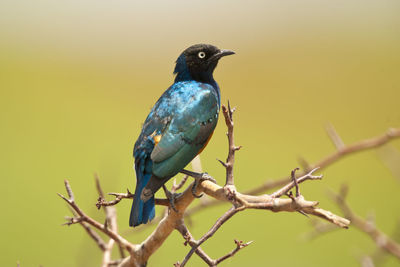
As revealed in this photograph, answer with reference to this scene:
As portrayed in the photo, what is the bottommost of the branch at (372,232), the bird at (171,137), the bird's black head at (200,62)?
the branch at (372,232)

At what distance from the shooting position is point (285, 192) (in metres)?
1.89

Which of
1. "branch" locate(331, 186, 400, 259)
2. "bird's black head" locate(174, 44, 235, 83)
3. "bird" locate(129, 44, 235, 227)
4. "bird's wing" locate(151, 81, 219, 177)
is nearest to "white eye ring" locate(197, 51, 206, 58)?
"bird's black head" locate(174, 44, 235, 83)

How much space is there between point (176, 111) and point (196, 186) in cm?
95

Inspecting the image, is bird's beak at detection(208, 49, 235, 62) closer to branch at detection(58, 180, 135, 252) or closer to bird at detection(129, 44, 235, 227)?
bird at detection(129, 44, 235, 227)

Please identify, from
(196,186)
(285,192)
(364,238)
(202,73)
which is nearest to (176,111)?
(202,73)

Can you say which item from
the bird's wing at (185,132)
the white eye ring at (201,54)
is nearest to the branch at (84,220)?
the bird's wing at (185,132)

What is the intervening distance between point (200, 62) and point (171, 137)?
101 centimetres

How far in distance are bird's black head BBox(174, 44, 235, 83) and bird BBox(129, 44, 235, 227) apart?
0.16 feet

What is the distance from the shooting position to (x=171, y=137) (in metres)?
3.12

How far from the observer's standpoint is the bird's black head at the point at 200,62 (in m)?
3.90

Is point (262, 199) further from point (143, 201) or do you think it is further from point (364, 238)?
point (364, 238)

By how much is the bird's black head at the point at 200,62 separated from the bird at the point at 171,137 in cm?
5

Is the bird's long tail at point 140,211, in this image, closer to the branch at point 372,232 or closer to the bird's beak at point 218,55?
the branch at point 372,232

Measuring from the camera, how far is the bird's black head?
3.90 meters
